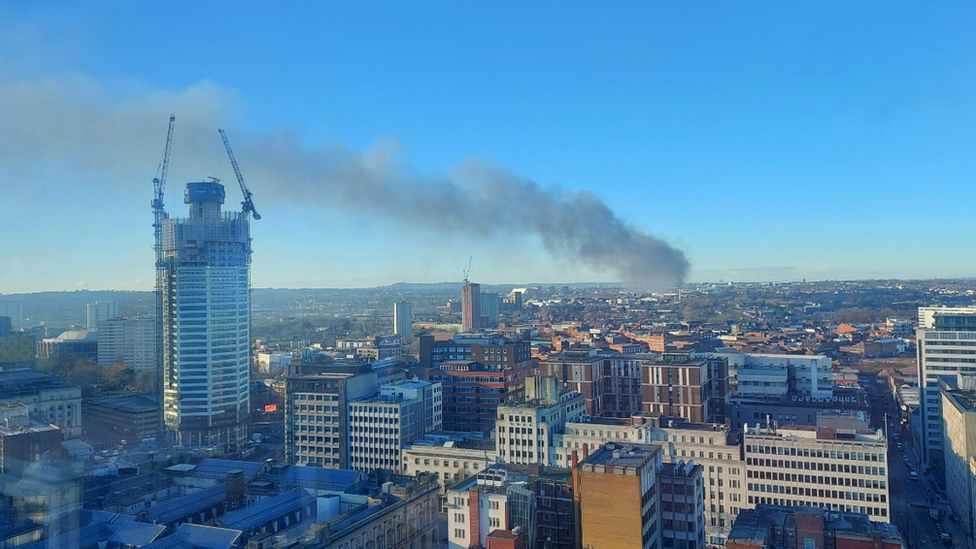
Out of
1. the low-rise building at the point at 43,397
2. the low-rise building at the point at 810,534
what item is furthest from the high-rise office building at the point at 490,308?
the low-rise building at the point at 810,534

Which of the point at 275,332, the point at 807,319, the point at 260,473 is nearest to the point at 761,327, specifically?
the point at 807,319

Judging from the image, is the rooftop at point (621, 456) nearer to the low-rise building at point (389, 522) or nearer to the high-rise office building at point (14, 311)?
the low-rise building at point (389, 522)

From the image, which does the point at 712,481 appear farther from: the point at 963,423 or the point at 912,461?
the point at 912,461

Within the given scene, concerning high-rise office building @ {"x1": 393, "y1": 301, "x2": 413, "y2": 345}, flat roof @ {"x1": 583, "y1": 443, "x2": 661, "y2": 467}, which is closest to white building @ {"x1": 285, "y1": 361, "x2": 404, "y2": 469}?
flat roof @ {"x1": 583, "y1": 443, "x2": 661, "y2": 467}

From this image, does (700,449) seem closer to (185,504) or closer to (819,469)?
(819,469)

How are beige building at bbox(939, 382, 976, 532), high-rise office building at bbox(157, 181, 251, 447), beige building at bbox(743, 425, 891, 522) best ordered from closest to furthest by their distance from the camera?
1. beige building at bbox(743, 425, 891, 522)
2. beige building at bbox(939, 382, 976, 532)
3. high-rise office building at bbox(157, 181, 251, 447)

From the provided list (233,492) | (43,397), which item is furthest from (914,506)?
(43,397)

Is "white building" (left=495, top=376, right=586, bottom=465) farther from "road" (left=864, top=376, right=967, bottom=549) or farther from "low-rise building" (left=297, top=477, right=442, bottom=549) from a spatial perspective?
"road" (left=864, top=376, right=967, bottom=549)
